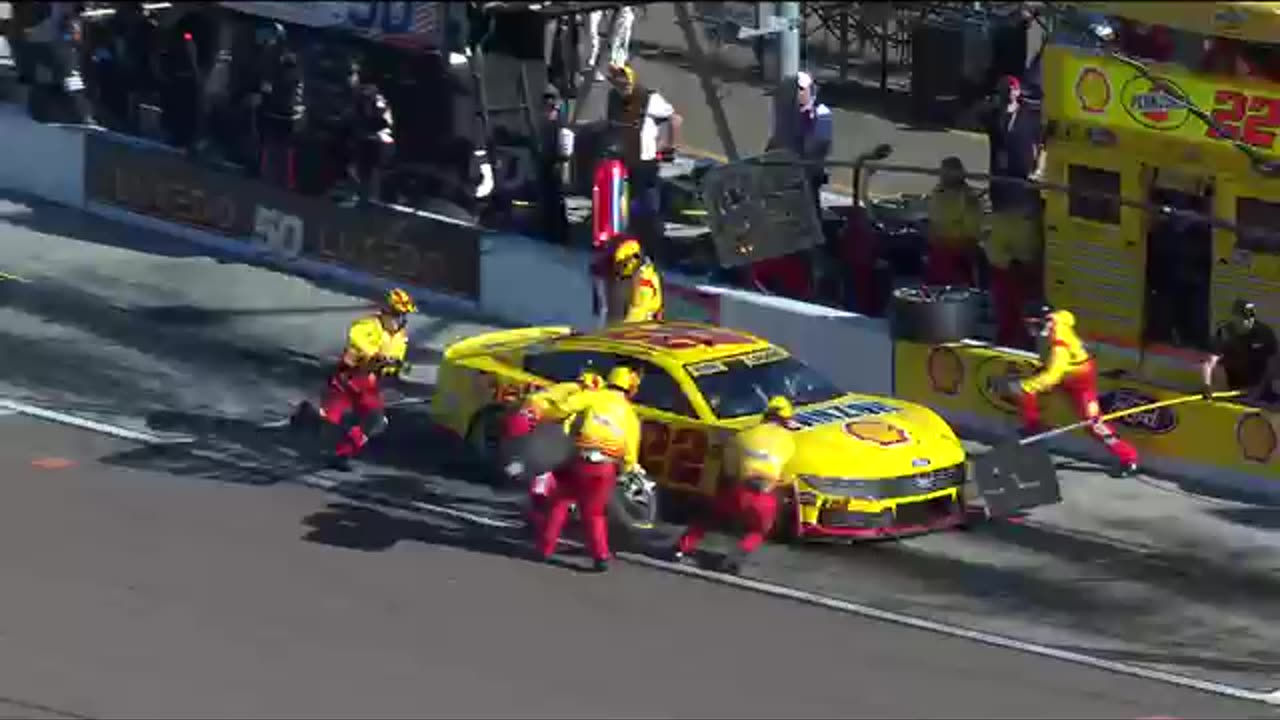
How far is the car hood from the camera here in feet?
64.1

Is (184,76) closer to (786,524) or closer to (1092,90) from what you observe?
(1092,90)

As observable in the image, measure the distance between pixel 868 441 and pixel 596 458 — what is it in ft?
6.73

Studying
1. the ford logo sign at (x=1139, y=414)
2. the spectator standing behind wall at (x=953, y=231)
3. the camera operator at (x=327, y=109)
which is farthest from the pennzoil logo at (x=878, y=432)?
the camera operator at (x=327, y=109)

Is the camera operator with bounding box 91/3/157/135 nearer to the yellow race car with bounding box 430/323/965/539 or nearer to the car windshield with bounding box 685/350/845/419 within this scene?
the yellow race car with bounding box 430/323/965/539

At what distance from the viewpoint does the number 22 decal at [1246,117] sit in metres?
21.6

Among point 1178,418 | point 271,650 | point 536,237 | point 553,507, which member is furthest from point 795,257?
point 271,650

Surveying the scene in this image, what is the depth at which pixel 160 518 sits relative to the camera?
2025cm

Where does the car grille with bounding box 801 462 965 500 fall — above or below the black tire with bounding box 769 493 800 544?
above

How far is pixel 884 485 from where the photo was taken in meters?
19.6

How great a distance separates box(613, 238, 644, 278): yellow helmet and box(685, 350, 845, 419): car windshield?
210cm

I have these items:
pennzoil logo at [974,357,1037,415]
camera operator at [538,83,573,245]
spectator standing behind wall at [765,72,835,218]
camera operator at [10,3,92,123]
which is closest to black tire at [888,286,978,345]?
pennzoil logo at [974,357,1037,415]

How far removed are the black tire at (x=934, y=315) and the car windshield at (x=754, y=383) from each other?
2132mm

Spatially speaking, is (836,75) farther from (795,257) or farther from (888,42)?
(795,257)

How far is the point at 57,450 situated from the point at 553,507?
470 cm
